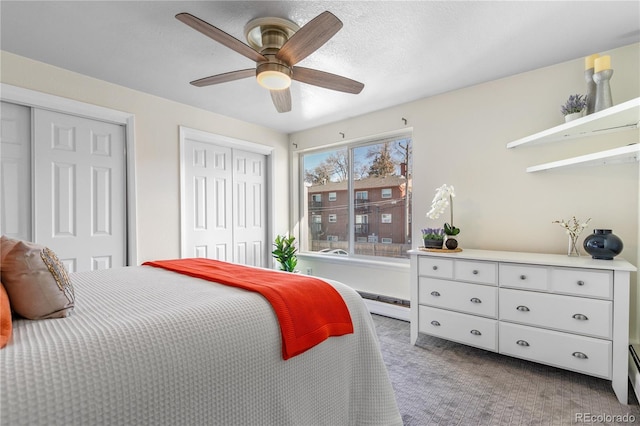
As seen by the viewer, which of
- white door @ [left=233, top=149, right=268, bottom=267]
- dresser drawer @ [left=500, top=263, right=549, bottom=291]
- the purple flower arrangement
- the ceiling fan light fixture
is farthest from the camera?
white door @ [left=233, top=149, right=268, bottom=267]

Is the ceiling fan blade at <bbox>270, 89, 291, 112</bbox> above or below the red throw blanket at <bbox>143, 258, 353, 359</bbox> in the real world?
above

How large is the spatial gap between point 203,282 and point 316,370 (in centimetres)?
73

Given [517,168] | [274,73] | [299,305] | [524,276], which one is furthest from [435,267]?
[274,73]

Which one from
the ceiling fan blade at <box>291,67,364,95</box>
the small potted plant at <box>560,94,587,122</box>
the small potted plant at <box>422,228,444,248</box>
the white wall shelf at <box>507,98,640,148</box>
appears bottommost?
the small potted plant at <box>422,228,444,248</box>

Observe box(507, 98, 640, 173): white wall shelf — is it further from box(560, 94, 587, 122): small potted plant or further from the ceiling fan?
the ceiling fan

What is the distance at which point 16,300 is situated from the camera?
96 cm

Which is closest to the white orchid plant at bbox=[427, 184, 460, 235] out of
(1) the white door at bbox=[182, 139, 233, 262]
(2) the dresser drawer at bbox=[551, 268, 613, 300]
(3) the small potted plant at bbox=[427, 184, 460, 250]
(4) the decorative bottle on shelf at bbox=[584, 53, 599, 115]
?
(3) the small potted plant at bbox=[427, 184, 460, 250]

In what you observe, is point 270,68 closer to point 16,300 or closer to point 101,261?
point 16,300

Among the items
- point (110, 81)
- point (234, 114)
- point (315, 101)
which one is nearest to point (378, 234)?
point (315, 101)

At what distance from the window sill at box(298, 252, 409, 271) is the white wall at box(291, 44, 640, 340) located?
0.14 metres

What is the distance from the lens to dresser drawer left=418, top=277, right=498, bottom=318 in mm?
2242

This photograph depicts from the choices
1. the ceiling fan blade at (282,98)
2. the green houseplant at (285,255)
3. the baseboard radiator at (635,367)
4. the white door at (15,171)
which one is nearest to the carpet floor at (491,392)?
the baseboard radiator at (635,367)

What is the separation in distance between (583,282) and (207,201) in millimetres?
3546

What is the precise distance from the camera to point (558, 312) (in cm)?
198
